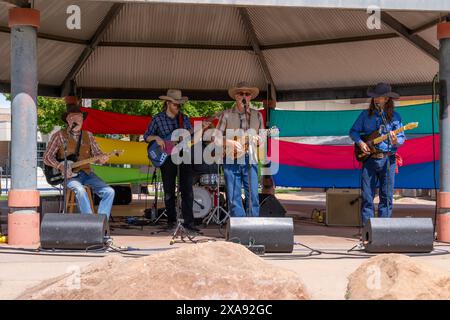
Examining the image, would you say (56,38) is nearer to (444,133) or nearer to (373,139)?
(373,139)

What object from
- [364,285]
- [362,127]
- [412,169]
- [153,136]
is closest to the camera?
[364,285]

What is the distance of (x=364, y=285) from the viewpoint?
4320mm

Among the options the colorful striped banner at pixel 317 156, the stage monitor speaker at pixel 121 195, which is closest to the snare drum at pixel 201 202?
the colorful striped banner at pixel 317 156

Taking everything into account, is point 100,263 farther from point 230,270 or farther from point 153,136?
point 153,136

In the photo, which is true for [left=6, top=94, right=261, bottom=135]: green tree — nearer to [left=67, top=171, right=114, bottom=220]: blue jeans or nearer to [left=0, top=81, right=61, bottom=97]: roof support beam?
[left=0, top=81, right=61, bottom=97]: roof support beam

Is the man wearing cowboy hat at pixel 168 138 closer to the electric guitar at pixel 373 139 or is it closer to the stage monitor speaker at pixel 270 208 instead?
the stage monitor speaker at pixel 270 208

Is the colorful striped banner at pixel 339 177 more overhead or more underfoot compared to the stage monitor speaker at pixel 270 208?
more overhead

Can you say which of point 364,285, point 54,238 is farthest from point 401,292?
point 54,238

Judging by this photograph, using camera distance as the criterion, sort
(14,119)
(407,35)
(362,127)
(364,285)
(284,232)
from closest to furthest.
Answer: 1. (364,285)
2. (284,232)
3. (14,119)
4. (362,127)
5. (407,35)

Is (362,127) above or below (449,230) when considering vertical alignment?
above

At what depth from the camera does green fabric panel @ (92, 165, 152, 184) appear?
42.8 feet

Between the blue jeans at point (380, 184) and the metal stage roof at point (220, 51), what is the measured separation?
2634 mm

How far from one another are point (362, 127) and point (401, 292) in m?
4.34

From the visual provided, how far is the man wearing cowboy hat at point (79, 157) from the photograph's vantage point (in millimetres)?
7516
